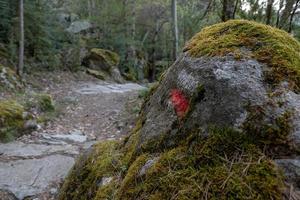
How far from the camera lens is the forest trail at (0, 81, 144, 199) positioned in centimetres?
458

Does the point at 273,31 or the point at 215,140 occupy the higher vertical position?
the point at 273,31

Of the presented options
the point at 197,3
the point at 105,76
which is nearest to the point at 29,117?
the point at 105,76

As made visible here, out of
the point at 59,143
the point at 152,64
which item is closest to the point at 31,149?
the point at 59,143

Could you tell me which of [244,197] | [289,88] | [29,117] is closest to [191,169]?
[244,197]

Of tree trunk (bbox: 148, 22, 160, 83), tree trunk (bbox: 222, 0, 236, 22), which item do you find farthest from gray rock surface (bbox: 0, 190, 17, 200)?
tree trunk (bbox: 148, 22, 160, 83)

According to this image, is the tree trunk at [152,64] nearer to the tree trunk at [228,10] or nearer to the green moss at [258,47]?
the tree trunk at [228,10]

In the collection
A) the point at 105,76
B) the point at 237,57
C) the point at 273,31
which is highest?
the point at 273,31

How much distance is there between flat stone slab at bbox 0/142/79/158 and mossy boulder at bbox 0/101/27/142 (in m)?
0.27

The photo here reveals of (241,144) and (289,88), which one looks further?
(289,88)

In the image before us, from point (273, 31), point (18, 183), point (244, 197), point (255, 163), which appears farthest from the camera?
point (18, 183)

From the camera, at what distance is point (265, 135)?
172 cm

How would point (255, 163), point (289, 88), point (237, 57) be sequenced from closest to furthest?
point (255, 163) < point (289, 88) < point (237, 57)

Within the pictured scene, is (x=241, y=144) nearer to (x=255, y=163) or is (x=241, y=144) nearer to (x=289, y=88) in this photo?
(x=255, y=163)

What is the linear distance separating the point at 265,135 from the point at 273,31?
0.82 meters
